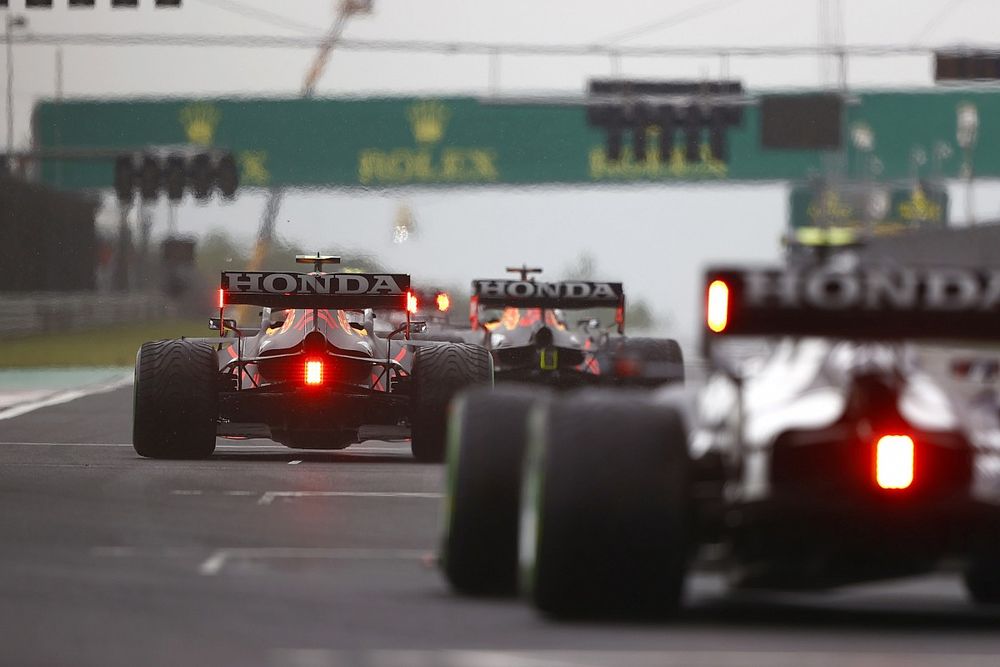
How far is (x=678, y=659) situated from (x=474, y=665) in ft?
2.49

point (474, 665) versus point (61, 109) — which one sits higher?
point (61, 109)

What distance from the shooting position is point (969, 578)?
39.7 feet

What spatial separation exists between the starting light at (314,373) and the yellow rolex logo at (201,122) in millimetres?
43749

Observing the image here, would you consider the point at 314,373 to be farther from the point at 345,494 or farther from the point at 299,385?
the point at 345,494

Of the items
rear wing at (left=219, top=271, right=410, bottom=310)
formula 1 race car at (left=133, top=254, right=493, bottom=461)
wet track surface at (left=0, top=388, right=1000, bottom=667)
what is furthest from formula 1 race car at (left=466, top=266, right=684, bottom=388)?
wet track surface at (left=0, top=388, right=1000, bottom=667)

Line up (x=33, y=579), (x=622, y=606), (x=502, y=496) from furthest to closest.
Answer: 1. (x=33, y=579)
2. (x=502, y=496)
3. (x=622, y=606)

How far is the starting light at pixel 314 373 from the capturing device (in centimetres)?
2367

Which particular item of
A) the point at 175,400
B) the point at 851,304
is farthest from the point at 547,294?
the point at 851,304

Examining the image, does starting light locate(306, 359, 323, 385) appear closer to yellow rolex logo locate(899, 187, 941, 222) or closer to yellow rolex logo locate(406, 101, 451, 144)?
yellow rolex logo locate(406, 101, 451, 144)

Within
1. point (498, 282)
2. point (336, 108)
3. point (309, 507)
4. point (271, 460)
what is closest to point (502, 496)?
point (309, 507)

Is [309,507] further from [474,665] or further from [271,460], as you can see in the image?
[474,665]

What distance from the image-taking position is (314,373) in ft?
77.8

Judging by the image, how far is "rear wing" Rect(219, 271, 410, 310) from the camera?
2461 centimetres

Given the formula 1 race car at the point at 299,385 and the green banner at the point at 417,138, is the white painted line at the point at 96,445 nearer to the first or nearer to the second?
the formula 1 race car at the point at 299,385
